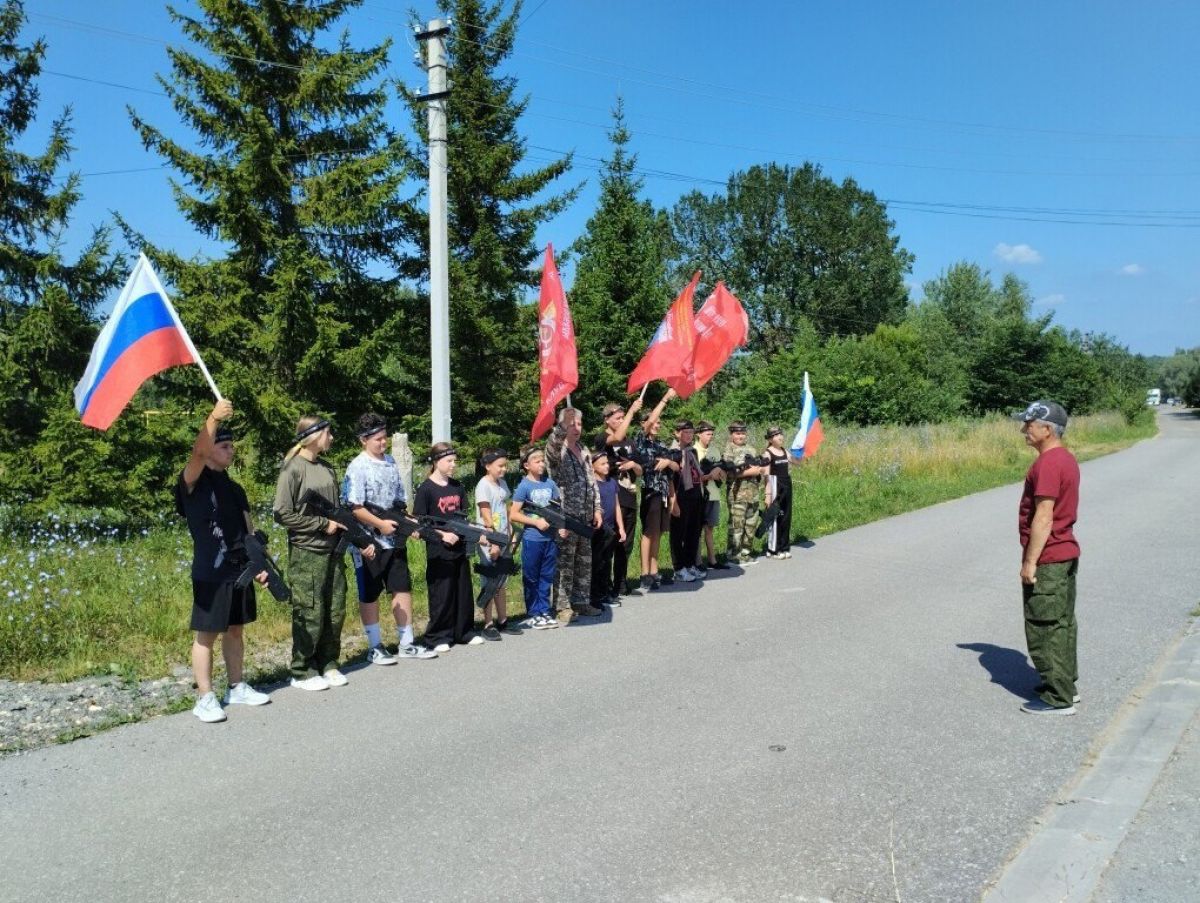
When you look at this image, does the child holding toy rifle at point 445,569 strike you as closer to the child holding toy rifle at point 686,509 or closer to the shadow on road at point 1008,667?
the child holding toy rifle at point 686,509

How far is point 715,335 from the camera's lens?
32.8 feet

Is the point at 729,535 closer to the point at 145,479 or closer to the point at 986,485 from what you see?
the point at 145,479

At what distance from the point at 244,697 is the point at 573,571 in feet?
10.8

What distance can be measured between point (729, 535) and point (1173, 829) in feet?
24.2

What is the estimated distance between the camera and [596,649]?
7.23m

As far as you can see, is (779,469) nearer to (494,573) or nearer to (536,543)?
(536,543)

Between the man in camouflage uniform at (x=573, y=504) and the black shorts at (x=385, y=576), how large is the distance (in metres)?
1.65

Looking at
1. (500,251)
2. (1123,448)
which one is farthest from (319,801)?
(1123,448)

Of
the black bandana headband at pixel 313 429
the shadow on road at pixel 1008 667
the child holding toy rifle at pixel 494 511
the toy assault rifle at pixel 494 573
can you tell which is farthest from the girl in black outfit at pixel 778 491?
the black bandana headband at pixel 313 429

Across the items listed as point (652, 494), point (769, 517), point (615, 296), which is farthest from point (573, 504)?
point (615, 296)

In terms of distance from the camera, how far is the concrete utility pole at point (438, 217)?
10281 millimetres

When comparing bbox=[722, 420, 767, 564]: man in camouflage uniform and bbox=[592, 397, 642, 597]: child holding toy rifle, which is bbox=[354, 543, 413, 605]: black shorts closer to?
bbox=[592, 397, 642, 597]: child holding toy rifle

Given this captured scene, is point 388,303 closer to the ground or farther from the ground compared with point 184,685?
farther from the ground

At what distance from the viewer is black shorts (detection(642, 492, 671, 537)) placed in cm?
968
